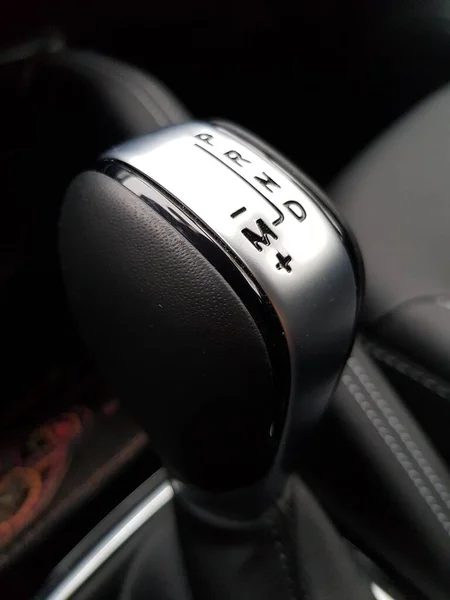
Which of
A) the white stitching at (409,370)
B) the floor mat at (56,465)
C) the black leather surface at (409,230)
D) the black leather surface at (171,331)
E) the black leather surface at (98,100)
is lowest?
the floor mat at (56,465)

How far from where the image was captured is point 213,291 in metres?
0.29

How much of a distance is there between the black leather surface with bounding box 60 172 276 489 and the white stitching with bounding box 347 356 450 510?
167 millimetres

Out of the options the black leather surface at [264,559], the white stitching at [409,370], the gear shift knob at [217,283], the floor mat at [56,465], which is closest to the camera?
the gear shift knob at [217,283]

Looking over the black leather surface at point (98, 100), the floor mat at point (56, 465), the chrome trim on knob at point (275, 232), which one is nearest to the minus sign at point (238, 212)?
the chrome trim on knob at point (275, 232)

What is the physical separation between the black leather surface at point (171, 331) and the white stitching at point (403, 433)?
6.6 inches

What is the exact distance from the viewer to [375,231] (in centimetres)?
66

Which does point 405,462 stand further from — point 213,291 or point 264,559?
point 213,291

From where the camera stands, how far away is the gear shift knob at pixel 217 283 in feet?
0.96

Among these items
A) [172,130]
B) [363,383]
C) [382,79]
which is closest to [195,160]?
[172,130]

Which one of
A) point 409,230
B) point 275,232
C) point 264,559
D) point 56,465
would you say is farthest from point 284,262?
point 56,465

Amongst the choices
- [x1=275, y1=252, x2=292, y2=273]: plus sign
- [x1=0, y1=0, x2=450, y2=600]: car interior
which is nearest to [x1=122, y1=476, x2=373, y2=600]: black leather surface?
[x1=0, y1=0, x2=450, y2=600]: car interior

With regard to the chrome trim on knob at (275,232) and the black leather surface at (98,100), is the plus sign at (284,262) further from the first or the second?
the black leather surface at (98,100)

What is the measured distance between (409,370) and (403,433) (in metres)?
0.08

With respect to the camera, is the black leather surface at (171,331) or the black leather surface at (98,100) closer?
the black leather surface at (171,331)
